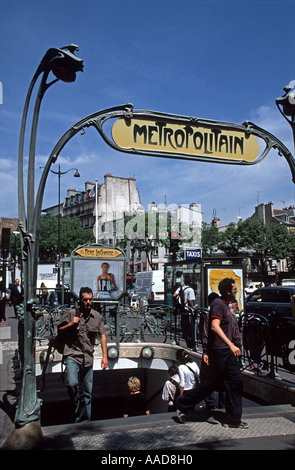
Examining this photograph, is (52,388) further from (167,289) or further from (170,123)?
(170,123)

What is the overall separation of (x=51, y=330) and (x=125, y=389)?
8322mm

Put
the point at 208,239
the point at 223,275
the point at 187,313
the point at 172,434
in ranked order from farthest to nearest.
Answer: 1. the point at 208,239
2. the point at 223,275
3. the point at 187,313
4. the point at 172,434

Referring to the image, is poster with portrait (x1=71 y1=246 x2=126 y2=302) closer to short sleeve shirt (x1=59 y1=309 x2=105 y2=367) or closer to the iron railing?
the iron railing

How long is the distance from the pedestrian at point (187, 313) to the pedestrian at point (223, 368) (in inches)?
204

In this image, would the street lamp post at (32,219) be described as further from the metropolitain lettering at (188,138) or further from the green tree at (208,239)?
the green tree at (208,239)

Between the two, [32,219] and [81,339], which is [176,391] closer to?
[81,339]

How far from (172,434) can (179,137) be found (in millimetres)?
3835

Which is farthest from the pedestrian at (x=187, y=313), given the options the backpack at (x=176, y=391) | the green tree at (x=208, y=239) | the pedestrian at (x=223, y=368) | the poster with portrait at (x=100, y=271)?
the green tree at (x=208, y=239)

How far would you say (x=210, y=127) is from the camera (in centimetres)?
631

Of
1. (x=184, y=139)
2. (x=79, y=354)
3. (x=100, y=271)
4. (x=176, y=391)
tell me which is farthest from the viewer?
(x=100, y=271)

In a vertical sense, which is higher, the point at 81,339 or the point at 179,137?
the point at 179,137

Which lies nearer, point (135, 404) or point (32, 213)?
point (32, 213)

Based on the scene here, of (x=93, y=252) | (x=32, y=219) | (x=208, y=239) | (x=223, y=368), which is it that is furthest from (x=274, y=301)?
(x=208, y=239)

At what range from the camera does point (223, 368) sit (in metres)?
5.09
